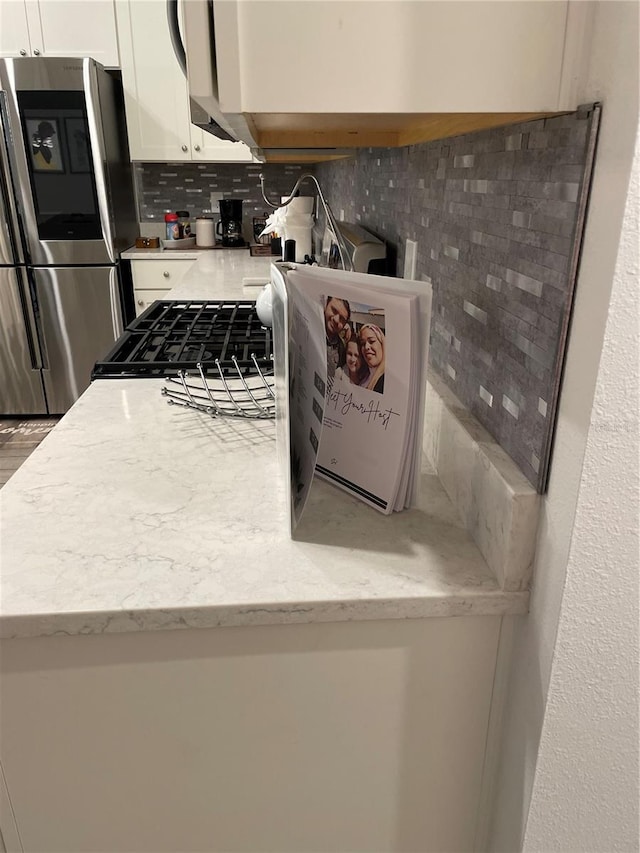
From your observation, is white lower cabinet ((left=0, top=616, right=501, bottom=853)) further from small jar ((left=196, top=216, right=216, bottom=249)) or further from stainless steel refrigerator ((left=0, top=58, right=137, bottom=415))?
small jar ((left=196, top=216, right=216, bottom=249))

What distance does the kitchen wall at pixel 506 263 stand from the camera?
0.61 m

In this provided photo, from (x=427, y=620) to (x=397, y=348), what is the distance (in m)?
0.31

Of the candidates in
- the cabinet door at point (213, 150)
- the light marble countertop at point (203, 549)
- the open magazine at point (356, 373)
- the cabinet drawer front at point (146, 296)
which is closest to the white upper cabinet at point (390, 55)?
the open magazine at point (356, 373)

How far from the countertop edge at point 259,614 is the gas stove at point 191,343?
28.3 inches

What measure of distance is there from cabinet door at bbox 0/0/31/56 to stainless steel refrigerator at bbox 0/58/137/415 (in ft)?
1.02

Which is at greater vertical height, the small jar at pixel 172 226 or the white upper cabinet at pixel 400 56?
the white upper cabinet at pixel 400 56

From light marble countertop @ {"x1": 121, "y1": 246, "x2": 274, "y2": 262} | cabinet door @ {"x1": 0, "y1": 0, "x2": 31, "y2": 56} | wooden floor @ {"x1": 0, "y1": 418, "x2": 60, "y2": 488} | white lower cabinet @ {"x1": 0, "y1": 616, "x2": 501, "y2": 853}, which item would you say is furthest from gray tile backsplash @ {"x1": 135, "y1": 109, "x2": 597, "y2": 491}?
cabinet door @ {"x1": 0, "y1": 0, "x2": 31, "y2": 56}

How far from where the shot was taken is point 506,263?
2.42 ft

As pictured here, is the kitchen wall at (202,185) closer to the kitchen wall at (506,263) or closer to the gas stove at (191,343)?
the gas stove at (191,343)

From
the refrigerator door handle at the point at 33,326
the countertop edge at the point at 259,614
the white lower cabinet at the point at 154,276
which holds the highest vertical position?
the countertop edge at the point at 259,614

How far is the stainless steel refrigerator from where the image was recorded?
317 cm

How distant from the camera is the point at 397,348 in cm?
78

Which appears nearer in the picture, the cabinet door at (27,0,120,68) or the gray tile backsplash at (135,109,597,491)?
the gray tile backsplash at (135,109,597,491)

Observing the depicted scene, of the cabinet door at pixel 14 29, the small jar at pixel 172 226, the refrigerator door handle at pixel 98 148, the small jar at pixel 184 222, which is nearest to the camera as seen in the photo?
the refrigerator door handle at pixel 98 148
